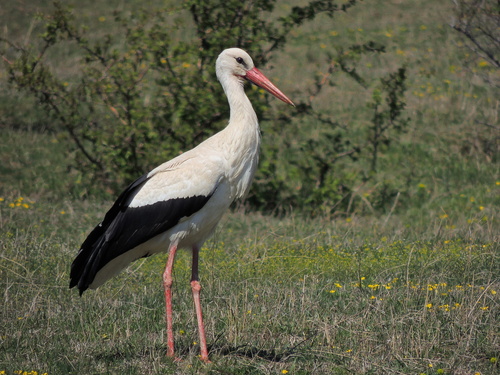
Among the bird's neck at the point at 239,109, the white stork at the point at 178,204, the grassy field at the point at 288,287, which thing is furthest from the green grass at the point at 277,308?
the bird's neck at the point at 239,109

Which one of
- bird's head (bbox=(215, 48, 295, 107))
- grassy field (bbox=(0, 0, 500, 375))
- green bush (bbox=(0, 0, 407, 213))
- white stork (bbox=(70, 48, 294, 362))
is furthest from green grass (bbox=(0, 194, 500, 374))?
green bush (bbox=(0, 0, 407, 213))

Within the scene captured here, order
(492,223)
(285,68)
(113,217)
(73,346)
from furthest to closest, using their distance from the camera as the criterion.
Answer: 1. (285,68)
2. (492,223)
3. (113,217)
4. (73,346)

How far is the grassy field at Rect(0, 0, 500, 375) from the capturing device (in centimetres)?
418

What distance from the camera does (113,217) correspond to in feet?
15.7

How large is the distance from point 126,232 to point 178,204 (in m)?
0.39

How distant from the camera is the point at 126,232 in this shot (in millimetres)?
4672

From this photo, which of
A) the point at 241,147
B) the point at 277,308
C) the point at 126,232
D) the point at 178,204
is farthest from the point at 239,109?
the point at 277,308

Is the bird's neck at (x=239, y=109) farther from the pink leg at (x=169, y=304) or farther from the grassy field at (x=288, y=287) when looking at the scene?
the grassy field at (x=288, y=287)

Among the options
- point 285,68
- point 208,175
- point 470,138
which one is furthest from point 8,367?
point 285,68

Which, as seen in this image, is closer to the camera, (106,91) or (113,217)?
(113,217)

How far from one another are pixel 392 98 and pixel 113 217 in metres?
4.78

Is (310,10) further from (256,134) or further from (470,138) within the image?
(256,134)

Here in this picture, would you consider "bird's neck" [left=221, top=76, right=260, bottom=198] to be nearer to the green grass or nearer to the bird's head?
the bird's head

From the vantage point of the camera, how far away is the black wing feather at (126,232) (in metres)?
4.61
